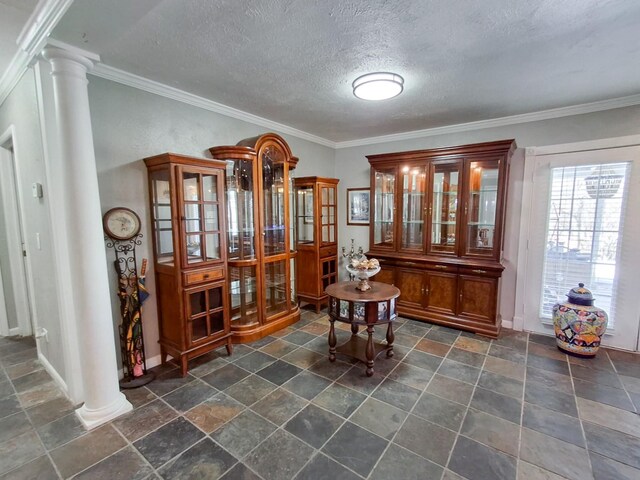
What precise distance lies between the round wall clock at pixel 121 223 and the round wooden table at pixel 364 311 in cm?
182

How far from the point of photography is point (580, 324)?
111 inches

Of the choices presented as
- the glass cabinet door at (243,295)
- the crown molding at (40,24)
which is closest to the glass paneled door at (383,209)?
the glass cabinet door at (243,295)

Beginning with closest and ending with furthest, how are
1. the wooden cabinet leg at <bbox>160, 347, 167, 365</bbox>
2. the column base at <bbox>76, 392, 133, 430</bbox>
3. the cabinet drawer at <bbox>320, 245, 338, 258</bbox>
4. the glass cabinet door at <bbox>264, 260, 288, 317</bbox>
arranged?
the column base at <bbox>76, 392, 133, 430</bbox> < the wooden cabinet leg at <bbox>160, 347, 167, 365</bbox> < the glass cabinet door at <bbox>264, 260, 288, 317</bbox> < the cabinet drawer at <bbox>320, 245, 338, 258</bbox>

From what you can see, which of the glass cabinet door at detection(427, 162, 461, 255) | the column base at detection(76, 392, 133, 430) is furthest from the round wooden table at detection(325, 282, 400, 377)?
the column base at detection(76, 392, 133, 430)

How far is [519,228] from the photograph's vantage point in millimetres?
3467

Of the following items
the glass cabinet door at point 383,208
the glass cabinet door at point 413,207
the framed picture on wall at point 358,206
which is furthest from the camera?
the framed picture on wall at point 358,206

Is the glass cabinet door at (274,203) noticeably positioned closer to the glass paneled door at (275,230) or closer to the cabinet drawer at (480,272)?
the glass paneled door at (275,230)

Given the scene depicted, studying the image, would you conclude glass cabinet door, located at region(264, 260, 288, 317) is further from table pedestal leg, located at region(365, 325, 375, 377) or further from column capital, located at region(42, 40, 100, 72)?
column capital, located at region(42, 40, 100, 72)

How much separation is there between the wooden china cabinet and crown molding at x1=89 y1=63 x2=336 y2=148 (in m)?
1.47

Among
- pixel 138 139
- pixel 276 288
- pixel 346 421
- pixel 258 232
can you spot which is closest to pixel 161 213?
pixel 138 139

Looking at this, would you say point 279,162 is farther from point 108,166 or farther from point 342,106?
point 108,166

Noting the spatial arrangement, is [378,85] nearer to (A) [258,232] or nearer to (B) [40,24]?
(A) [258,232]

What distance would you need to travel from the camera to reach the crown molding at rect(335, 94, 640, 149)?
114 inches

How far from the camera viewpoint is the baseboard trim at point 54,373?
232cm
